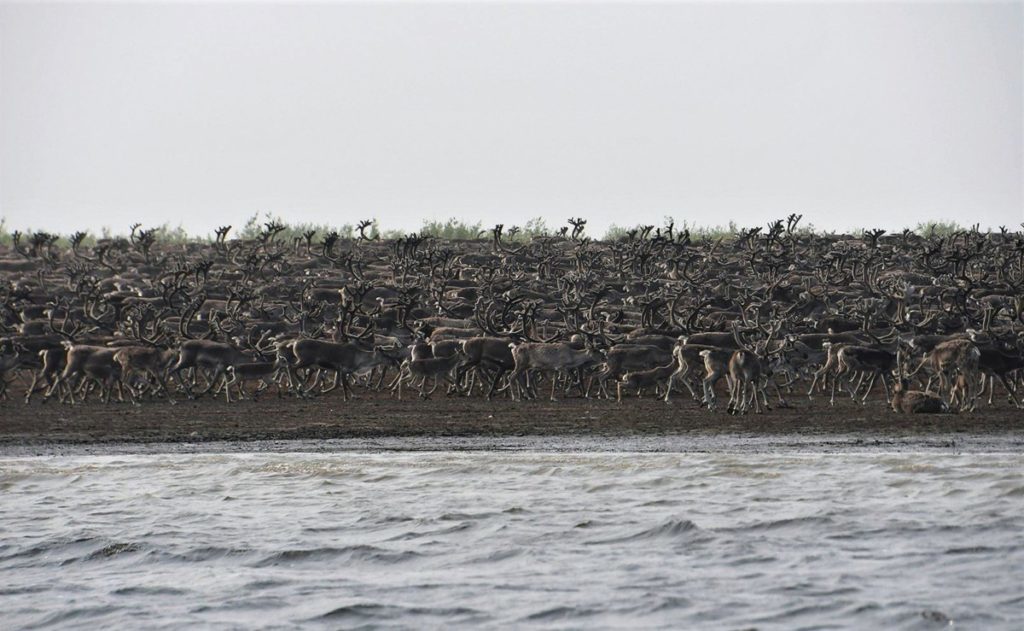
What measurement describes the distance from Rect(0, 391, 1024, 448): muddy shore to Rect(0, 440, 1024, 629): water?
2.18 metres

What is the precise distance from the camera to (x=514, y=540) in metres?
13.6

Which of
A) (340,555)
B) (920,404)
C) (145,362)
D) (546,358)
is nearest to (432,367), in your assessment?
(546,358)

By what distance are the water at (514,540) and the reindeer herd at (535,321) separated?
283 inches

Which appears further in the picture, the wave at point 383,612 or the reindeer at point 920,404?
the reindeer at point 920,404

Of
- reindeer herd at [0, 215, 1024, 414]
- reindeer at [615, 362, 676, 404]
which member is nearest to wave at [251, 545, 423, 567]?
reindeer herd at [0, 215, 1024, 414]

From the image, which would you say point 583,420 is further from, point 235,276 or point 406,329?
point 235,276

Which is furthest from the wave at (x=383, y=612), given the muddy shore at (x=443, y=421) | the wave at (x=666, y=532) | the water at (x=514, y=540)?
the muddy shore at (x=443, y=421)

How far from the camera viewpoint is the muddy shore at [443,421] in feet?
68.8

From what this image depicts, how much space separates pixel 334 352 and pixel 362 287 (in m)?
8.32

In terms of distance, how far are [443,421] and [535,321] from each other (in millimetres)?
10005

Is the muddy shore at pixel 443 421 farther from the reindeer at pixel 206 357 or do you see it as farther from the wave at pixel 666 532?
the wave at pixel 666 532

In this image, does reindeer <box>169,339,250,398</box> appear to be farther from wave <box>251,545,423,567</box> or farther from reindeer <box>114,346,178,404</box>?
wave <box>251,545,423,567</box>

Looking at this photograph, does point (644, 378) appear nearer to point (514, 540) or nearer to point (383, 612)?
point (514, 540)

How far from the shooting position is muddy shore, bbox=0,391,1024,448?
21.0 meters
